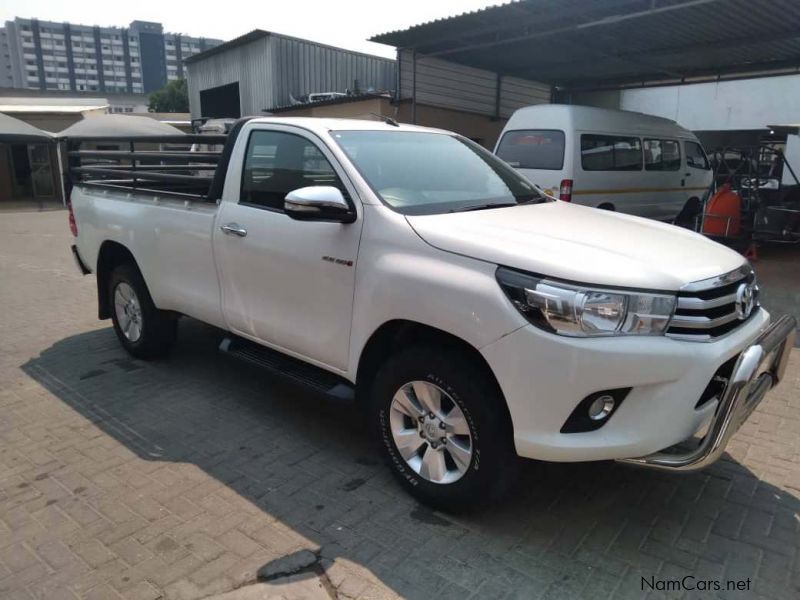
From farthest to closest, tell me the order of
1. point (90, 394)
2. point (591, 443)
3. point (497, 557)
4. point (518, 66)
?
point (518, 66) < point (90, 394) < point (497, 557) < point (591, 443)

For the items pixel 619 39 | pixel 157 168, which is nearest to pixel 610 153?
pixel 619 39

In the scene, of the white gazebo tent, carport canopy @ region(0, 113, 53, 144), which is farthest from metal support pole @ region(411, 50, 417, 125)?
the white gazebo tent

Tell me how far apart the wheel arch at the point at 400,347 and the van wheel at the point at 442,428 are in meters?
0.02

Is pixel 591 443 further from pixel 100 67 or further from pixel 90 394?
pixel 100 67

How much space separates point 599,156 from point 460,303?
7810mm

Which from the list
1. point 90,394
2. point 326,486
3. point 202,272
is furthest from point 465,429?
point 90,394

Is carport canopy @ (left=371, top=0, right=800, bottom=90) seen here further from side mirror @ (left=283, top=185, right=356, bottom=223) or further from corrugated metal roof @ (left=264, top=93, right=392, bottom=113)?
side mirror @ (left=283, top=185, right=356, bottom=223)

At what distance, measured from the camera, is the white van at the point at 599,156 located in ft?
30.0

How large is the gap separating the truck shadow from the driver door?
0.63 metres

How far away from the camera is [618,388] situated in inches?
96.1

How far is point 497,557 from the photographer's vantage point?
2.70 m

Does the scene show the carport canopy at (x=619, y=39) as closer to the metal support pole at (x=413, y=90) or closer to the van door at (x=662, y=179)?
the metal support pole at (x=413, y=90)

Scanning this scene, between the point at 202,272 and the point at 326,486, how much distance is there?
178 centimetres

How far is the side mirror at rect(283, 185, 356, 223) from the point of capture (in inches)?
121
